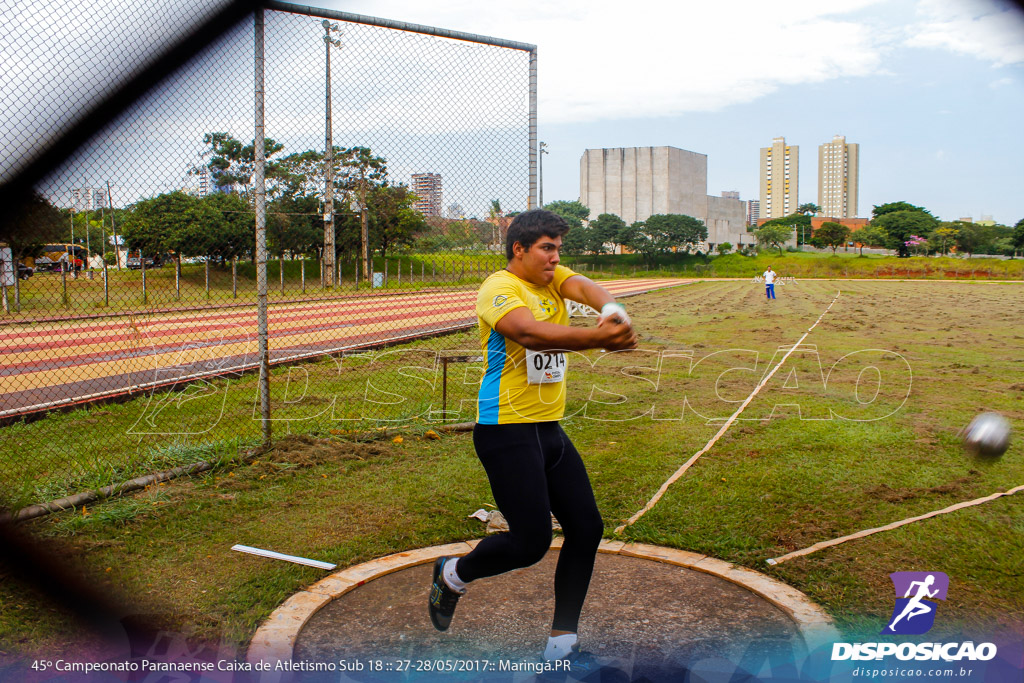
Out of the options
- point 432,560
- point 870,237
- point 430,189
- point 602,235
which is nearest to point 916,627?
point 432,560

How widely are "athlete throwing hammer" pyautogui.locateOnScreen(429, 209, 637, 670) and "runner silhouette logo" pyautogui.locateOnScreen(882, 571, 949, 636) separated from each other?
142cm

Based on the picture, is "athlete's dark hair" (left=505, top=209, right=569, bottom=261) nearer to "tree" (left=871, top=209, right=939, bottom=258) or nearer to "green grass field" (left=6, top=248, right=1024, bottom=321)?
"green grass field" (left=6, top=248, right=1024, bottom=321)

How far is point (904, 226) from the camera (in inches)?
3300

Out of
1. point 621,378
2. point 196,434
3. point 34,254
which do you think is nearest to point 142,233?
point 196,434

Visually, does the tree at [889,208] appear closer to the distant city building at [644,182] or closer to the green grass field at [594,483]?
the distant city building at [644,182]

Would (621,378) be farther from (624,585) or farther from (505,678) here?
(505,678)

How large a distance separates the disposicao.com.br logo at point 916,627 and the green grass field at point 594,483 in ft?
0.22

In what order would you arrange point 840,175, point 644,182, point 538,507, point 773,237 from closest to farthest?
point 538,507
point 644,182
point 773,237
point 840,175

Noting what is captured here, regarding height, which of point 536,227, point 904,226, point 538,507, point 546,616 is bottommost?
point 546,616

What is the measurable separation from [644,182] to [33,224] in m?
91.1

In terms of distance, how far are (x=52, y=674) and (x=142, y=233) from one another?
2.73 m

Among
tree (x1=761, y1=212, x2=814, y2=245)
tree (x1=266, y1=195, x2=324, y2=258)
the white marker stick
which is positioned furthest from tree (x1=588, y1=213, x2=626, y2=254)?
the white marker stick

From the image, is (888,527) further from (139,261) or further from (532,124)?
(139,261)

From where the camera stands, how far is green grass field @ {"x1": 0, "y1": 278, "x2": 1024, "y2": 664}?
361 cm
